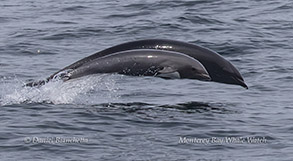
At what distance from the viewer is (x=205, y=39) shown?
71.5ft

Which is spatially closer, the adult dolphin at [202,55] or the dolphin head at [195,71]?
the dolphin head at [195,71]

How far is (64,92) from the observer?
15711 mm

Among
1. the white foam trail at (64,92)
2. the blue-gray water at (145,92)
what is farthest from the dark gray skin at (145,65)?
the blue-gray water at (145,92)

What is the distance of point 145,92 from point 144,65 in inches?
82.0

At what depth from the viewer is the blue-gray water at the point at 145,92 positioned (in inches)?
486

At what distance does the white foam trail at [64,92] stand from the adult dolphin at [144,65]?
359mm

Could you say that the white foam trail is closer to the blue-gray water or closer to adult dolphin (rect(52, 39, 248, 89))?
the blue-gray water

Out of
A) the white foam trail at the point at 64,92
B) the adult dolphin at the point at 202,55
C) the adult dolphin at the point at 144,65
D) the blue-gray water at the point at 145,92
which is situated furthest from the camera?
the white foam trail at the point at 64,92

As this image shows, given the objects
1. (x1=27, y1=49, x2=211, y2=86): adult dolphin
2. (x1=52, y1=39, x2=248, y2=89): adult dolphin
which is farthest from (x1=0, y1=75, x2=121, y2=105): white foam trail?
(x1=52, y1=39, x2=248, y2=89): adult dolphin

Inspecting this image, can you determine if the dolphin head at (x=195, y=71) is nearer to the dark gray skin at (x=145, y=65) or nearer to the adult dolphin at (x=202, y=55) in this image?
the dark gray skin at (x=145, y=65)

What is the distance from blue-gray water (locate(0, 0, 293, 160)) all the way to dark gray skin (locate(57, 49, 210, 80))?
599 mm

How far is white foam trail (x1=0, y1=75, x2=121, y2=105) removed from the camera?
600 inches

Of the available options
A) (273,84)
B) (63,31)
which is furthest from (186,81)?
(63,31)

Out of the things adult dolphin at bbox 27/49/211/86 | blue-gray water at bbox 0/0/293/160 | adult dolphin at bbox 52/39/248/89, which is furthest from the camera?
adult dolphin at bbox 52/39/248/89
